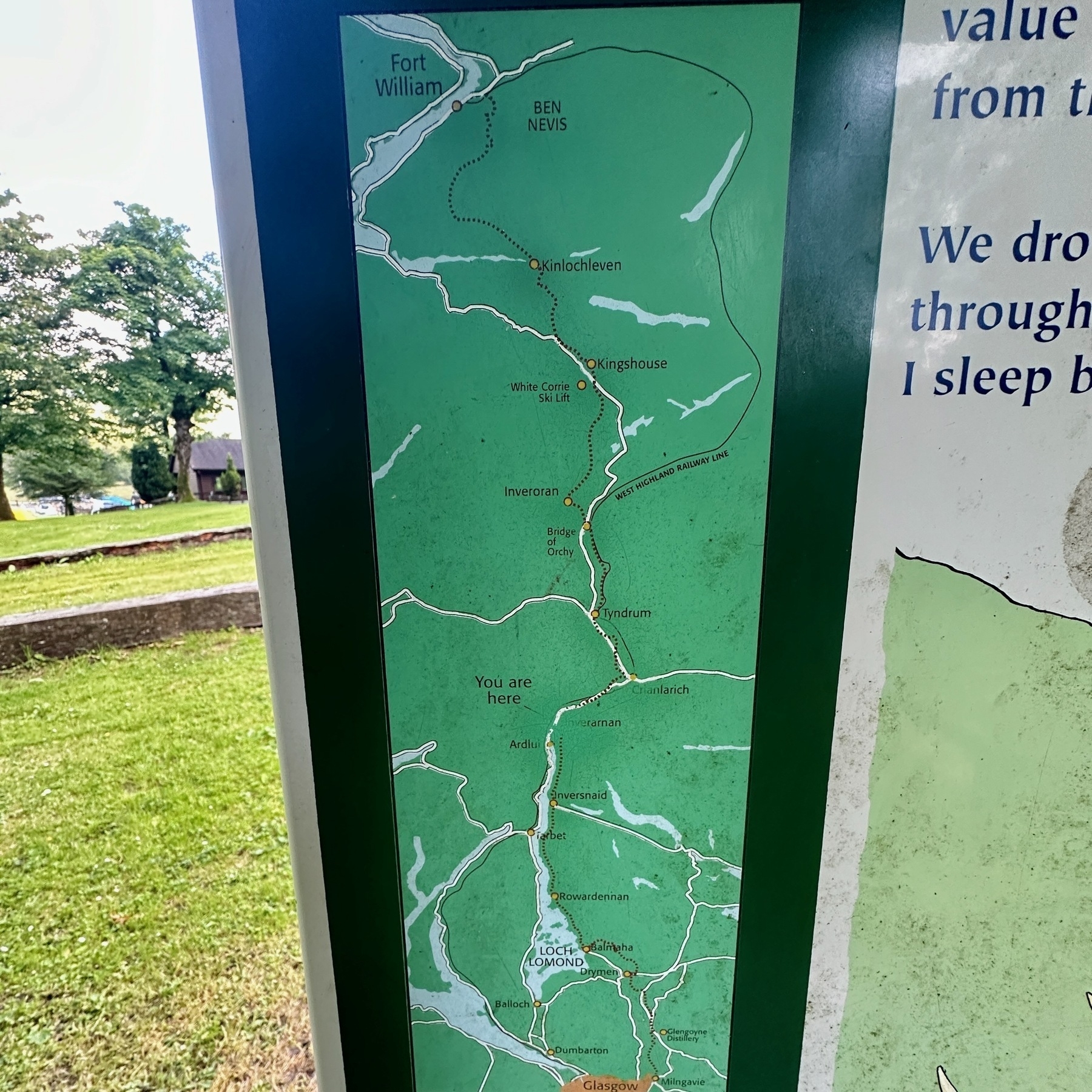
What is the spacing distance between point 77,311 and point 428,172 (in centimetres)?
897

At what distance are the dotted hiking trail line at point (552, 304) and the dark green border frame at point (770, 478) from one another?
0.16 meters

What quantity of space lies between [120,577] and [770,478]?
25.1 ft

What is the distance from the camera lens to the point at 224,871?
3.18 meters

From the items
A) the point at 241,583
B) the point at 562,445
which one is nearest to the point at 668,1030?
the point at 562,445

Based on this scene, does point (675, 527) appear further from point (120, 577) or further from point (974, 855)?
point (120, 577)

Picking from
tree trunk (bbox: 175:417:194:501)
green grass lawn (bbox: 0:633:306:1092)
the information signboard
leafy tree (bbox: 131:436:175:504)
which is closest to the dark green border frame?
the information signboard

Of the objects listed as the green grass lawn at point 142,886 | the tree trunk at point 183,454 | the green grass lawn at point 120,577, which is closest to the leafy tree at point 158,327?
the tree trunk at point 183,454

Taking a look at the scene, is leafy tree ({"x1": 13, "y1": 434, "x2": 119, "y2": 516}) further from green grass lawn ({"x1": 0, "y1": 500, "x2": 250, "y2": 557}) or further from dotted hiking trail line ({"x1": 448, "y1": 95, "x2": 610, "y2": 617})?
dotted hiking trail line ({"x1": 448, "y1": 95, "x2": 610, "y2": 617})

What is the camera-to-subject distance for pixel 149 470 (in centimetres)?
829

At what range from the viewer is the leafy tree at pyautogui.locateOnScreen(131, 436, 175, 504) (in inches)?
324

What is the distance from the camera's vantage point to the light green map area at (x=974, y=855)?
3.53ft

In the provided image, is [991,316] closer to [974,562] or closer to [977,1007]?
[974,562]

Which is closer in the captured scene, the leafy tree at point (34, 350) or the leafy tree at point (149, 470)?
the leafy tree at point (34, 350)

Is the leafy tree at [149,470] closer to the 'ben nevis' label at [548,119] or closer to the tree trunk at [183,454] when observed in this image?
the tree trunk at [183,454]
